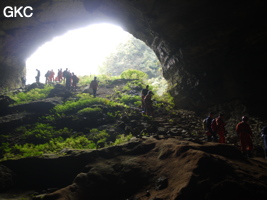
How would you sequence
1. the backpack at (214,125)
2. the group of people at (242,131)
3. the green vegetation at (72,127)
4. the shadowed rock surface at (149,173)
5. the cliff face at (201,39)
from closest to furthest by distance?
the shadowed rock surface at (149,173)
the group of people at (242,131)
the backpack at (214,125)
the green vegetation at (72,127)
the cliff face at (201,39)

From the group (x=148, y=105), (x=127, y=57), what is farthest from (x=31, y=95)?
(x=127, y=57)

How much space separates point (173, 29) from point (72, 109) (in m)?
9.27

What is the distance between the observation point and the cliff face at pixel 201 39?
1060cm

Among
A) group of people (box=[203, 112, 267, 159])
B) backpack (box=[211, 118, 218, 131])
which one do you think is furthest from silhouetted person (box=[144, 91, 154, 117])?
backpack (box=[211, 118, 218, 131])

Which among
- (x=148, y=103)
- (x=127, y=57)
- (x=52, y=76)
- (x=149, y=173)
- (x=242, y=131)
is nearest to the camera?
(x=149, y=173)

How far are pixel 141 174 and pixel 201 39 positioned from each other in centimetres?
971

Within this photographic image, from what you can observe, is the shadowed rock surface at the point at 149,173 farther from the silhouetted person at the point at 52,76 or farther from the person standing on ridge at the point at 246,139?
the silhouetted person at the point at 52,76

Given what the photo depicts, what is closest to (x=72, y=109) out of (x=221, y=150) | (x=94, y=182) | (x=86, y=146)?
(x=86, y=146)

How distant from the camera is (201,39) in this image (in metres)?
12.6

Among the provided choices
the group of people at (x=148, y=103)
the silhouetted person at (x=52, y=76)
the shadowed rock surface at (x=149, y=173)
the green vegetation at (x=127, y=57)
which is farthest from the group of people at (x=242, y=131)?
the green vegetation at (x=127, y=57)

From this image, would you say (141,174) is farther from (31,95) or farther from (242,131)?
(31,95)

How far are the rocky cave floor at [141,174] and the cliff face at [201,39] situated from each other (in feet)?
15.0

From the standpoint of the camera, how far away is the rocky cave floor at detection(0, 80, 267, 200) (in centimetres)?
470

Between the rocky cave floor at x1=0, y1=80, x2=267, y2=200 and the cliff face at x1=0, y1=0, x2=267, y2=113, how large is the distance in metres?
4.58
